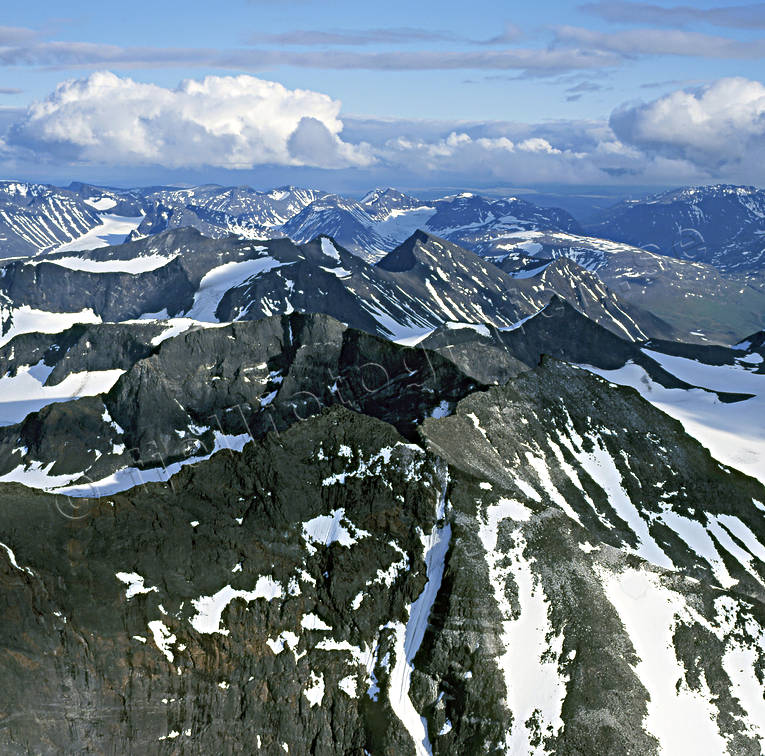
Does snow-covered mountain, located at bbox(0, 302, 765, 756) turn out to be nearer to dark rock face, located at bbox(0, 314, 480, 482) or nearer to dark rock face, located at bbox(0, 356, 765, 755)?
dark rock face, located at bbox(0, 356, 765, 755)

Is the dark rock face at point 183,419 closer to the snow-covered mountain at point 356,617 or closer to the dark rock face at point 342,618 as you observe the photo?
the snow-covered mountain at point 356,617

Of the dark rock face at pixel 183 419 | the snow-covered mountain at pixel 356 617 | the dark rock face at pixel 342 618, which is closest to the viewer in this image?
the dark rock face at pixel 342 618

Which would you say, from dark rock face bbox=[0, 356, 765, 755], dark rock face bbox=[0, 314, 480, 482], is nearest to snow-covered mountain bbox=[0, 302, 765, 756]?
dark rock face bbox=[0, 356, 765, 755]

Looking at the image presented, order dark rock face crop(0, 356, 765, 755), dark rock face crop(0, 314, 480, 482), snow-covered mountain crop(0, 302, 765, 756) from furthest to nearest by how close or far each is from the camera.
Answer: dark rock face crop(0, 314, 480, 482), snow-covered mountain crop(0, 302, 765, 756), dark rock face crop(0, 356, 765, 755)

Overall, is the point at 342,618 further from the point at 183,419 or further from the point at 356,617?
the point at 183,419

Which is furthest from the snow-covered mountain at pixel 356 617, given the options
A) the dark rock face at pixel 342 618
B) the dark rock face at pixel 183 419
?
the dark rock face at pixel 183 419

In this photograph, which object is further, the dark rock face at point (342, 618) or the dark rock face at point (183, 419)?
the dark rock face at point (183, 419)

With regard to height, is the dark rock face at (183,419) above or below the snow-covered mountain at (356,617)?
above

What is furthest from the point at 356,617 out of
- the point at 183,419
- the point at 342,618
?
the point at 183,419
